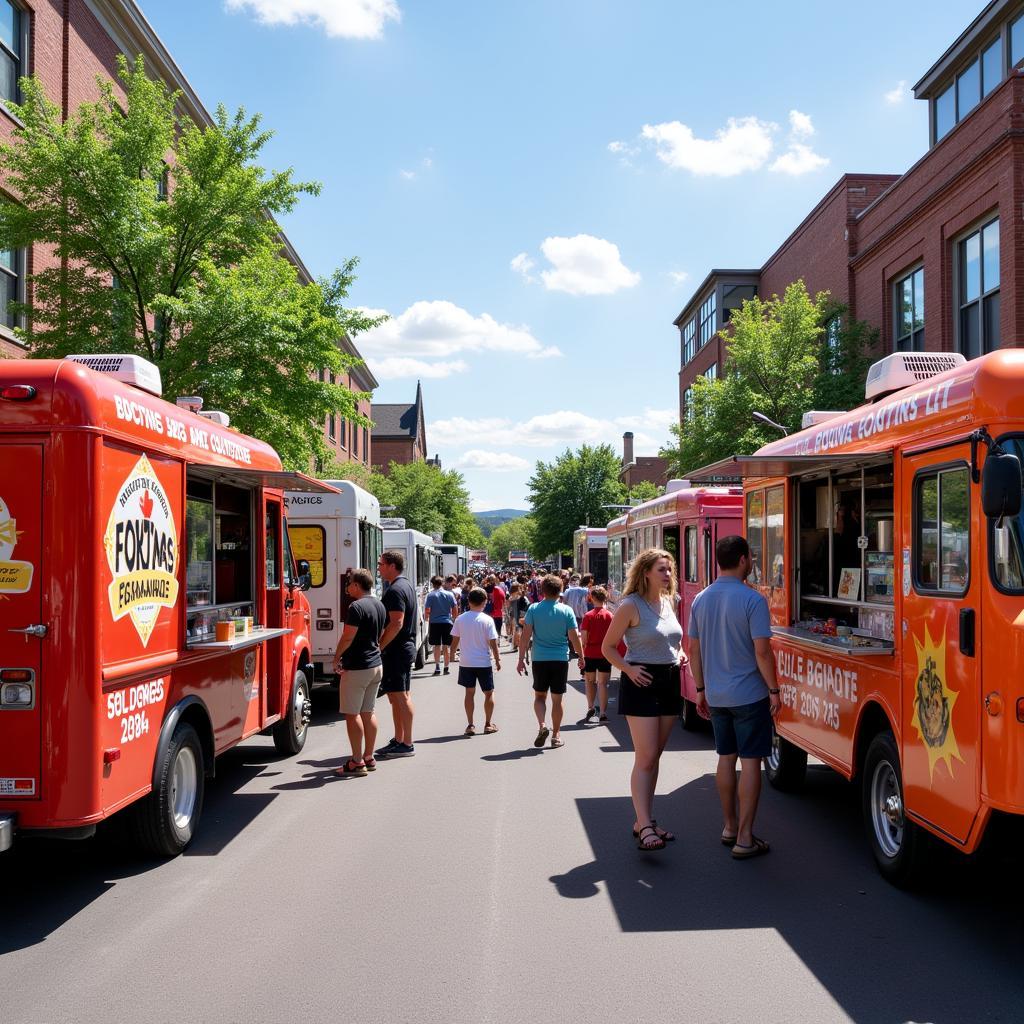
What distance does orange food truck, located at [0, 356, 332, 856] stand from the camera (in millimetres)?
5062

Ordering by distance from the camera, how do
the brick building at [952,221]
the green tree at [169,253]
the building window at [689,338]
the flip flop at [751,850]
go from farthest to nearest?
the building window at [689,338]
the brick building at [952,221]
the green tree at [169,253]
the flip flop at [751,850]

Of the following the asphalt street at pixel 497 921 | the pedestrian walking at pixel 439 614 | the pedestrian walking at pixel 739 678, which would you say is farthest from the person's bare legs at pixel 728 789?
the pedestrian walking at pixel 439 614

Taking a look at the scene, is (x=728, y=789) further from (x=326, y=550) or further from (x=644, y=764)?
(x=326, y=550)

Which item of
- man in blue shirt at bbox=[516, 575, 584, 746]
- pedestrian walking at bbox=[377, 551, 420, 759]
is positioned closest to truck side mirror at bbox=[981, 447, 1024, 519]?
pedestrian walking at bbox=[377, 551, 420, 759]

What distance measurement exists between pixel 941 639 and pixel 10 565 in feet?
15.9

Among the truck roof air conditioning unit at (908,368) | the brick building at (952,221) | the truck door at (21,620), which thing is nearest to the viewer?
the truck door at (21,620)

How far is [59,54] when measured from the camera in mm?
17422

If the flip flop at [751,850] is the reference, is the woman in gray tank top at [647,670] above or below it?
above

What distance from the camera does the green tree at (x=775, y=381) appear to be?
2498 centimetres

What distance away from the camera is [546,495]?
202ft

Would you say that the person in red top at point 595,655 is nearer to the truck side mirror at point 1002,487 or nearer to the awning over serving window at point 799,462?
the awning over serving window at point 799,462

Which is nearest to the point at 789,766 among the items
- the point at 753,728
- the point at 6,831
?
the point at 753,728

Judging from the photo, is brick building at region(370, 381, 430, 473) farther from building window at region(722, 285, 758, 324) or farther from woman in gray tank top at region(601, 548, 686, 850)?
woman in gray tank top at region(601, 548, 686, 850)

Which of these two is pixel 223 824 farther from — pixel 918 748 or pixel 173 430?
pixel 918 748
